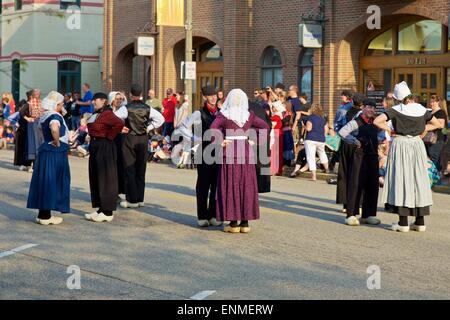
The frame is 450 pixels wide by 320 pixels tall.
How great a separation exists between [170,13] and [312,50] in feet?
21.1

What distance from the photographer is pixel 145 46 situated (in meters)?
37.4

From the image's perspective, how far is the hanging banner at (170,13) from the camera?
3431cm

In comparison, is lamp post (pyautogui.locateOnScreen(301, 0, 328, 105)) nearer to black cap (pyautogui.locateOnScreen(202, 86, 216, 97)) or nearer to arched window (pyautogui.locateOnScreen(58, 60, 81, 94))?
black cap (pyautogui.locateOnScreen(202, 86, 216, 97))

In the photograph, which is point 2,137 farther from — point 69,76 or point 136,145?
point 136,145

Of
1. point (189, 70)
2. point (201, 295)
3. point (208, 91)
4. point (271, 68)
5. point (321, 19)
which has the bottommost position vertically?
point (201, 295)

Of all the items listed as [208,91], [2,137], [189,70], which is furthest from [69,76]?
[208,91]

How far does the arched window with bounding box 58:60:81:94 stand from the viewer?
158ft

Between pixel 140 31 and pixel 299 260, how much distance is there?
92.0 feet

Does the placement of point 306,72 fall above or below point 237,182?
above

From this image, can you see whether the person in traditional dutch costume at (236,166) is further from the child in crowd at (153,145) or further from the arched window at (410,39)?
the arched window at (410,39)

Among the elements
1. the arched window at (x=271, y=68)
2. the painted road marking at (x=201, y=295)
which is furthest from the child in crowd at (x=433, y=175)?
the arched window at (x=271, y=68)

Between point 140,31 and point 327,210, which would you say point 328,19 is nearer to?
point 140,31

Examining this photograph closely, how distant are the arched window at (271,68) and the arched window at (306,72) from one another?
100 centimetres
